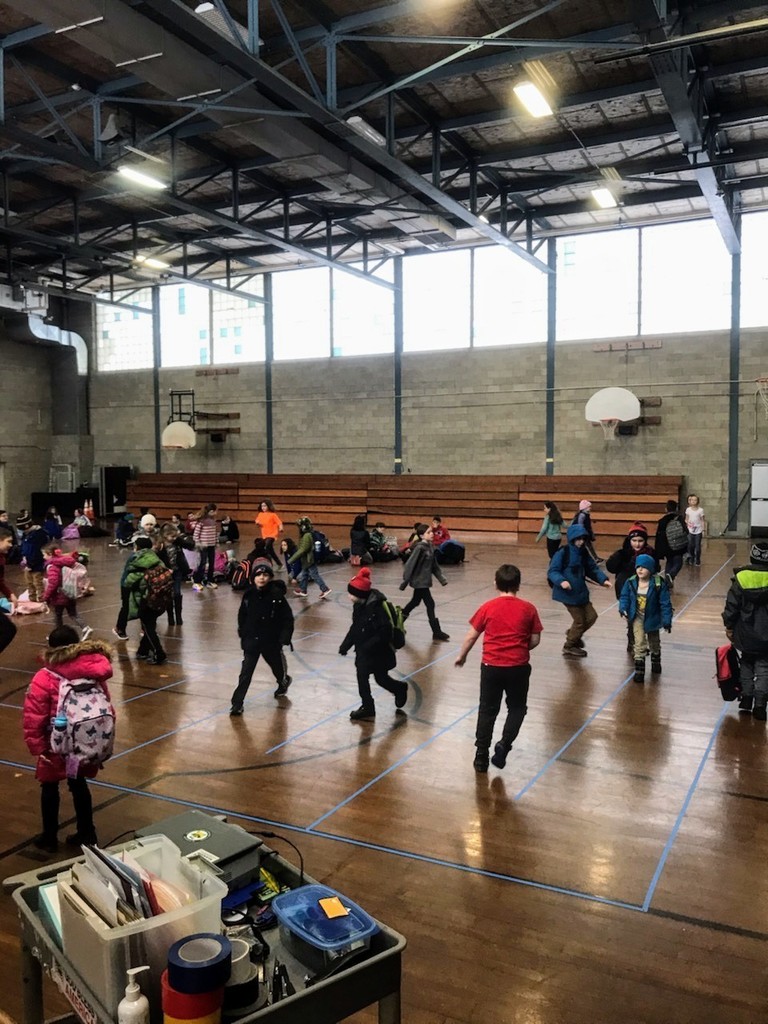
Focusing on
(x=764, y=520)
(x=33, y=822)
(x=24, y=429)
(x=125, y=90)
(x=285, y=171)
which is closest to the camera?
(x=33, y=822)

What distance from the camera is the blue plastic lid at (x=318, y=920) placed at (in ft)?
7.81

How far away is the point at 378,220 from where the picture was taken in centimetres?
2295

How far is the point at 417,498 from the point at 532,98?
15108mm

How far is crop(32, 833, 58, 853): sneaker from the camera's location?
16.8 feet

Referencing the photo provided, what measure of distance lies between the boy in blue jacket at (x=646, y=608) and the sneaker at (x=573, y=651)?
0.95 m

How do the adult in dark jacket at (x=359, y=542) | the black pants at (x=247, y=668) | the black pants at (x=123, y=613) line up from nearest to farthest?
the black pants at (x=247, y=668)
the black pants at (x=123, y=613)
the adult in dark jacket at (x=359, y=542)

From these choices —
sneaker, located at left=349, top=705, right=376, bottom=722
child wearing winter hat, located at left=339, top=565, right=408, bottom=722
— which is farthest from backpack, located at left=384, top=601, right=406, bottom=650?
sneaker, located at left=349, top=705, right=376, bottom=722

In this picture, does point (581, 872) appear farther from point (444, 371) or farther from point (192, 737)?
point (444, 371)

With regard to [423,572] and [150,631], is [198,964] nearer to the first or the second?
[150,631]

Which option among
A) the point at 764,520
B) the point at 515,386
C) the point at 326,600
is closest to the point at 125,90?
the point at 326,600

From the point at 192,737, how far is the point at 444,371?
19667mm

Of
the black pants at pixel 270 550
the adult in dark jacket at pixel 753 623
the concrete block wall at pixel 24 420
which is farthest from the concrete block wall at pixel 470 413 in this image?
the adult in dark jacket at pixel 753 623

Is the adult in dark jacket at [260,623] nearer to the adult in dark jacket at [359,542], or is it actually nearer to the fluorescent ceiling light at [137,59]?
the fluorescent ceiling light at [137,59]

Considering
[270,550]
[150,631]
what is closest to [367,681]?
[150,631]
